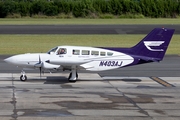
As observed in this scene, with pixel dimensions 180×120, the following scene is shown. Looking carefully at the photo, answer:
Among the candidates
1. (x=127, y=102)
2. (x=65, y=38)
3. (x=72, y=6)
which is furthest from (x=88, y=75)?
(x=72, y=6)

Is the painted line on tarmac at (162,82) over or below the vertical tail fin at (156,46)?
below

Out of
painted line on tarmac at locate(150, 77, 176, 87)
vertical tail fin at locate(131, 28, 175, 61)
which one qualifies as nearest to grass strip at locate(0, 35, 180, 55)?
painted line on tarmac at locate(150, 77, 176, 87)

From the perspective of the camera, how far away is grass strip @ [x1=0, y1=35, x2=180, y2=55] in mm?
38144

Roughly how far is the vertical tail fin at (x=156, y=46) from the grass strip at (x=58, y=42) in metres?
13.2

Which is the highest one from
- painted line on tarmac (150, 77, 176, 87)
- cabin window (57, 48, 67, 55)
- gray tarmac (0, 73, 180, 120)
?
cabin window (57, 48, 67, 55)

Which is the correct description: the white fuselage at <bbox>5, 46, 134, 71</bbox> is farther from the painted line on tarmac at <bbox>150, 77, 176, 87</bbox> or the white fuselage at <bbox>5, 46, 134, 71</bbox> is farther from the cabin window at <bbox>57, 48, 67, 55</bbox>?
the painted line on tarmac at <bbox>150, 77, 176, 87</bbox>

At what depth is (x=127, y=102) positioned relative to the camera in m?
18.2

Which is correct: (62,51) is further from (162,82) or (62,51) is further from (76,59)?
(162,82)

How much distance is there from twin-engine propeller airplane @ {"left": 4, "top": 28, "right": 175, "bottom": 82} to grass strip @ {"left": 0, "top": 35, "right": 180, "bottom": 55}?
1286 cm

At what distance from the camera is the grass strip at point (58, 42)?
1502 inches

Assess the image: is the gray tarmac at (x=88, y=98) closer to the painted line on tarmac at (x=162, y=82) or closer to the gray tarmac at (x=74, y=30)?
the painted line on tarmac at (x=162, y=82)

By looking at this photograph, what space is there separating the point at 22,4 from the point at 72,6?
8.77 m

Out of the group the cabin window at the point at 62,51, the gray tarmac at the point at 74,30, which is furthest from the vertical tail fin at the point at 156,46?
the gray tarmac at the point at 74,30

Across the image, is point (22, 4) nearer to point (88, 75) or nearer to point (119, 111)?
point (88, 75)
